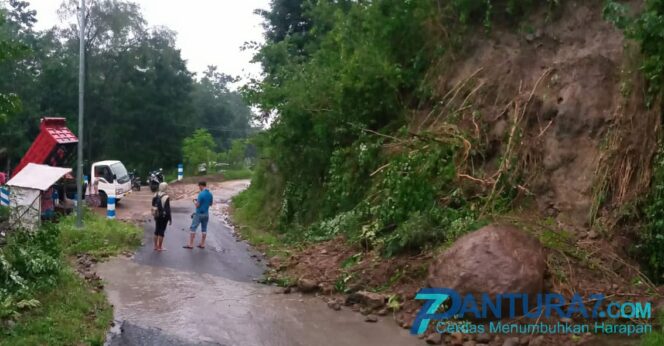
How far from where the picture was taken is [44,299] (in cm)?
793

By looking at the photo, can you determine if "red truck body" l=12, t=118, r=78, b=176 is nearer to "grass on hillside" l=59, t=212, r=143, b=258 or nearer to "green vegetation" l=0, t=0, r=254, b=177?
"grass on hillside" l=59, t=212, r=143, b=258

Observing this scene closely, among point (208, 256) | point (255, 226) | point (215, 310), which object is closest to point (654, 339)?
point (215, 310)

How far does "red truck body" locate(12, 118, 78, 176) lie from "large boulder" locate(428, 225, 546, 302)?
1482 cm

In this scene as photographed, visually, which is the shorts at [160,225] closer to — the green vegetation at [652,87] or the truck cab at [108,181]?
the green vegetation at [652,87]

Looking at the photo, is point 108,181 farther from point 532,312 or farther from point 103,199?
point 532,312

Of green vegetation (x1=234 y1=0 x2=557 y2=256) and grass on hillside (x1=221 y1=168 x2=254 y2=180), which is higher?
green vegetation (x1=234 y1=0 x2=557 y2=256)

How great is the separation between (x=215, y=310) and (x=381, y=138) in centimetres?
596

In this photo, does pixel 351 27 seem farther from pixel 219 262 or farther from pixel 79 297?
pixel 79 297

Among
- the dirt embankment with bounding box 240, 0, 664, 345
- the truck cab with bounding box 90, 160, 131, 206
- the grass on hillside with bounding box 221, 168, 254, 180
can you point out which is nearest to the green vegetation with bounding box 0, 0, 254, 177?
the grass on hillside with bounding box 221, 168, 254, 180

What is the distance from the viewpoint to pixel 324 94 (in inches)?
602

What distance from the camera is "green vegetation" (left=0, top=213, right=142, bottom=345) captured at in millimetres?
6801

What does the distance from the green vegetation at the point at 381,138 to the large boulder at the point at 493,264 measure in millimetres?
1149

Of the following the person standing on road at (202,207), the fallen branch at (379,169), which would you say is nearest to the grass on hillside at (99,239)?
the person standing on road at (202,207)

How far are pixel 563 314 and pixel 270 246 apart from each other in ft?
25.9
